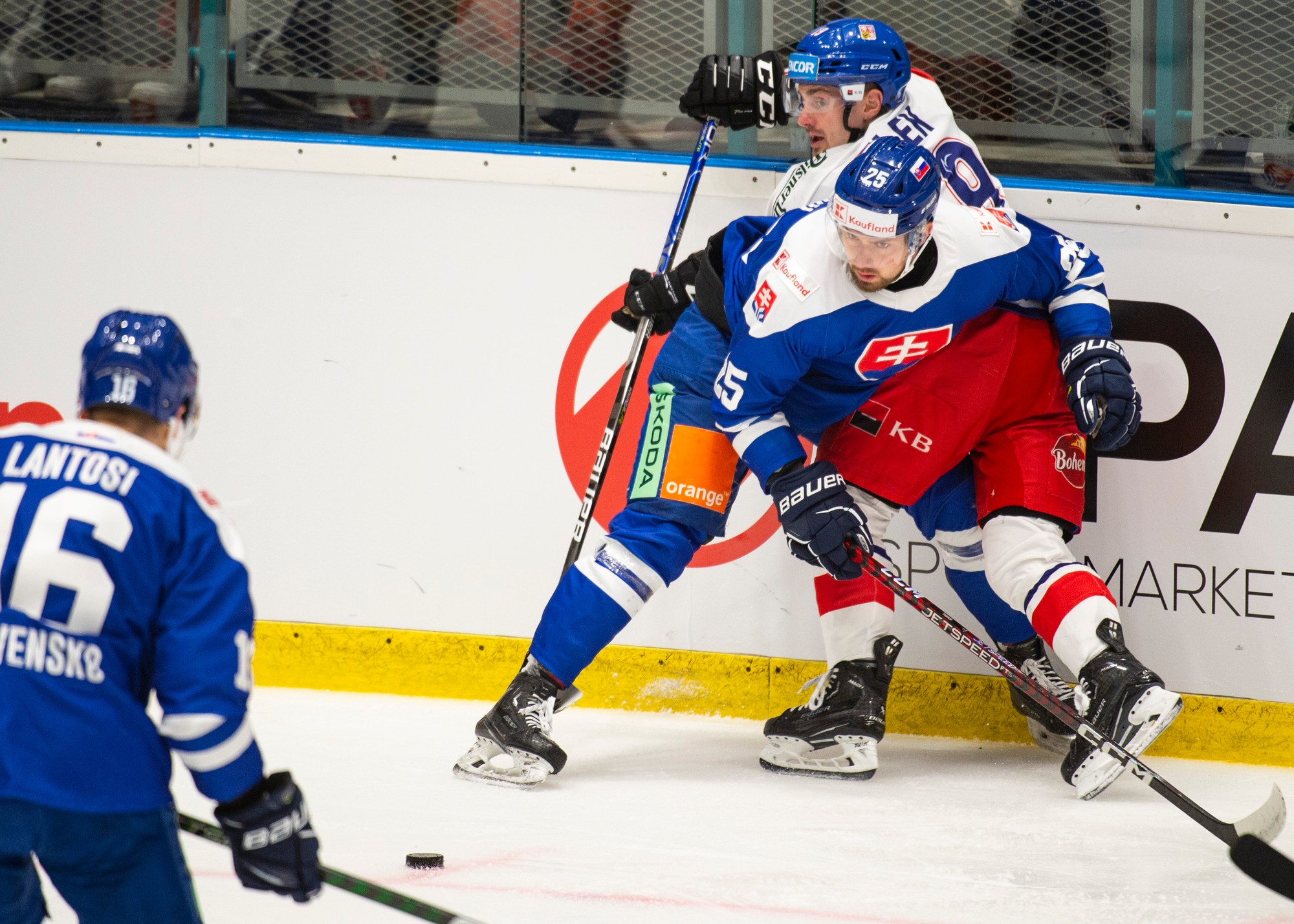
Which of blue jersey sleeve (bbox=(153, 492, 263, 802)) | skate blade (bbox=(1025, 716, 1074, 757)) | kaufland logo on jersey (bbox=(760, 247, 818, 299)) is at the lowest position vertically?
skate blade (bbox=(1025, 716, 1074, 757))

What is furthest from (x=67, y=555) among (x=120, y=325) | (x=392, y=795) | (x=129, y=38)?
(x=129, y=38)

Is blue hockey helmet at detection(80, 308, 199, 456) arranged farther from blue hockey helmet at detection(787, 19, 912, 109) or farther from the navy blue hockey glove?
blue hockey helmet at detection(787, 19, 912, 109)

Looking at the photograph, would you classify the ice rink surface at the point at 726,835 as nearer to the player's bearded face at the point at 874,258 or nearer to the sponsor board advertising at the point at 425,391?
the sponsor board advertising at the point at 425,391

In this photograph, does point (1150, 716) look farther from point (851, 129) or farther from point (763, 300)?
point (851, 129)

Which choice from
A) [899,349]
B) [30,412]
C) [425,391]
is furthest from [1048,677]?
[30,412]

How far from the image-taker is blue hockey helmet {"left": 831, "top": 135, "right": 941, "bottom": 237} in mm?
2533


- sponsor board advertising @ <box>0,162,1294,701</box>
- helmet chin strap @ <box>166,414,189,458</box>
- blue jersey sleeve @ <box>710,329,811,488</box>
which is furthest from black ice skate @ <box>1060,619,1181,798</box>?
helmet chin strap @ <box>166,414,189,458</box>

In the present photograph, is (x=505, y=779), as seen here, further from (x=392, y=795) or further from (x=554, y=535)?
(x=554, y=535)

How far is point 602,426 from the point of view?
11.4 feet

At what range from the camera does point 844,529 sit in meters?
2.76

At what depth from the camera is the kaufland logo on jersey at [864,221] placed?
100 inches

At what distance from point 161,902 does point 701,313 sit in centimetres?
184

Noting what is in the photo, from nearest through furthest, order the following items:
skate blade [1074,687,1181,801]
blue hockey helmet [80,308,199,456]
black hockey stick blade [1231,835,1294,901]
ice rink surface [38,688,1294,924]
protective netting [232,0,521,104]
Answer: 1. blue hockey helmet [80,308,199,456]
2. black hockey stick blade [1231,835,1294,901]
3. ice rink surface [38,688,1294,924]
4. skate blade [1074,687,1181,801]
5. protective netting [232,0,521,104]

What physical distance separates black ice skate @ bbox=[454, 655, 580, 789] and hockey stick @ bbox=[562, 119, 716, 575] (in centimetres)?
30
